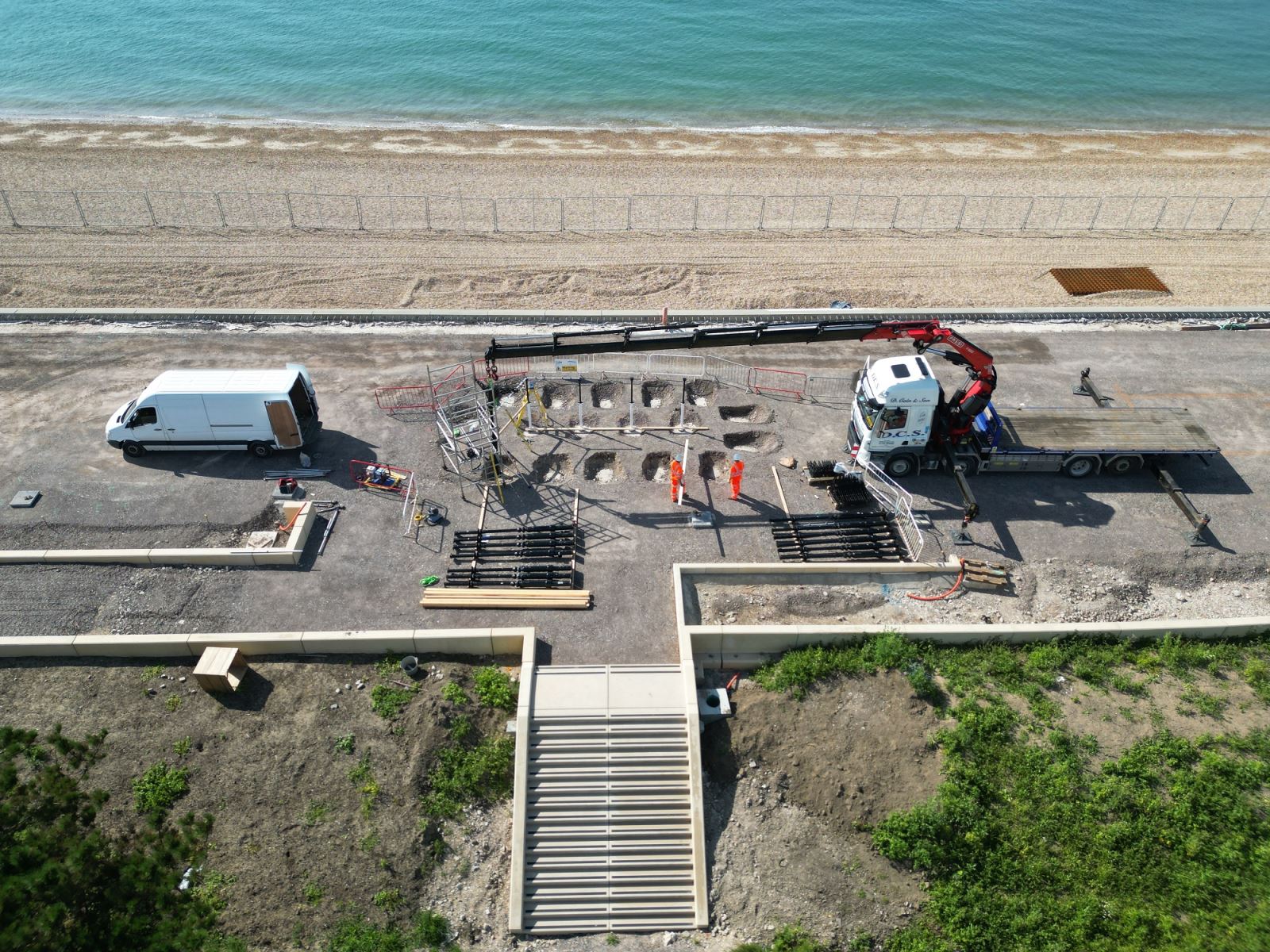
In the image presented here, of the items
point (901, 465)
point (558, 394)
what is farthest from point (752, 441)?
point (558, 394)

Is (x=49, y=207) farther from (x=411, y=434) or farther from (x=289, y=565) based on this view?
(x=289, y=565)

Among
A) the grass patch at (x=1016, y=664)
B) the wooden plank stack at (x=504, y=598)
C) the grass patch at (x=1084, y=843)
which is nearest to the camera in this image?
the grass patch at (x=1084, y=843)

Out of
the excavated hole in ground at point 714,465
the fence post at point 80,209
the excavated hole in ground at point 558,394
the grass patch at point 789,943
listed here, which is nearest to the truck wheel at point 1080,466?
the excavated hole in ground at point 714,465

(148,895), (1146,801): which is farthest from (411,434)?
(1146,801)

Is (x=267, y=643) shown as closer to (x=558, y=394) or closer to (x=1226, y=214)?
(x=558, y=394)

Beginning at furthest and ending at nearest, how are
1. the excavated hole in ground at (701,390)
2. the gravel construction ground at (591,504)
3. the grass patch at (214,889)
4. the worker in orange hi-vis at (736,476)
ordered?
the excavated hole in ground at (701,390)
the worker in orange hi-vis at (736,476)
the gravel construction ground at (591,504)
the grass patch at (214,889)

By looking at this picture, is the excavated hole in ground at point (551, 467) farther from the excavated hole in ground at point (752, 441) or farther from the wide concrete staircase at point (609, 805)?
the wide concrete staircase at point (609, 805)

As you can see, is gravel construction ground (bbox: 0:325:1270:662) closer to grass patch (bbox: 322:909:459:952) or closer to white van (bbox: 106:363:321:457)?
white van (bbox: 106:363:321:457)
